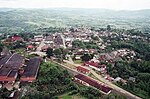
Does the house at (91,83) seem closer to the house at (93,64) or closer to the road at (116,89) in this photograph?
the road at (116,89)

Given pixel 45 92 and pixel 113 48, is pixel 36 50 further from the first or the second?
pixel 45 92

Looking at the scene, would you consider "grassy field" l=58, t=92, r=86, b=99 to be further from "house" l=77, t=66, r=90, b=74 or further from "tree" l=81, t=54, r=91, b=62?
"tree" l=81, t=54, r=91, b=62

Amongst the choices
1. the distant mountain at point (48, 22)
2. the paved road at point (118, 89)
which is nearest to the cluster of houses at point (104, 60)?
the paved road at point (118, 89)

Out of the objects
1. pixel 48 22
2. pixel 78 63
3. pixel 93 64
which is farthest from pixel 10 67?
pixel 48 22

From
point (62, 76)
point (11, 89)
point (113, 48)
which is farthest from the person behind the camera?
point (113, 48)

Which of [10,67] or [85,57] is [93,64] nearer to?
[85,57]

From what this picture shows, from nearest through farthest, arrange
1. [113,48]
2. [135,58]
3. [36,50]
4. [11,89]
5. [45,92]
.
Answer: [45,92], [11,89], [135,58], [36,50], [113,48]

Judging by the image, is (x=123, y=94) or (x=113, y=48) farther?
(x=113, y=48)

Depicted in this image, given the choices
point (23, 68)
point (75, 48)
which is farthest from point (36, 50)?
point (23, 68)

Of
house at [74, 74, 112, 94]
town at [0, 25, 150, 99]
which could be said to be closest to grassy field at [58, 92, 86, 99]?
town at [0, 25, 150, 99]
